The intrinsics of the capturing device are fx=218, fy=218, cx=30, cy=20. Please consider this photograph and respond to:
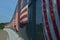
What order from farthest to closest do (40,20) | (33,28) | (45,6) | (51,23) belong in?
(33,28), (40,20), (45,6), (51,23)

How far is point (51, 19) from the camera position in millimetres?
1553

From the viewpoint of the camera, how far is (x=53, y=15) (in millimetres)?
1514

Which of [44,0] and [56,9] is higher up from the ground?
[44,0]

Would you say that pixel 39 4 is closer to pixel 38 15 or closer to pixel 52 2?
pixel 38 15

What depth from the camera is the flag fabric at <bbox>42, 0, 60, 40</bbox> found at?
4.76ft

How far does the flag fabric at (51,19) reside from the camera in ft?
4.76

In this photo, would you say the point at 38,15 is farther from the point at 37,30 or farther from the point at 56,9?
the point at 56,9

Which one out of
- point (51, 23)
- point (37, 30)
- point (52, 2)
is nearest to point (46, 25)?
point (51, 23)

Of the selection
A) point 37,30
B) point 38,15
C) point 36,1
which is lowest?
point 37,30

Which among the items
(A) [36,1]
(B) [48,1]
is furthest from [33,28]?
(B) [48,1]

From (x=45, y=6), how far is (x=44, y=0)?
0.07 m

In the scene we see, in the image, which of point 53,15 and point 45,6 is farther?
point 45,6

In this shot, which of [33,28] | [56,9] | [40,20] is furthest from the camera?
[33,28]

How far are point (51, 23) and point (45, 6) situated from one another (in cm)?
18
